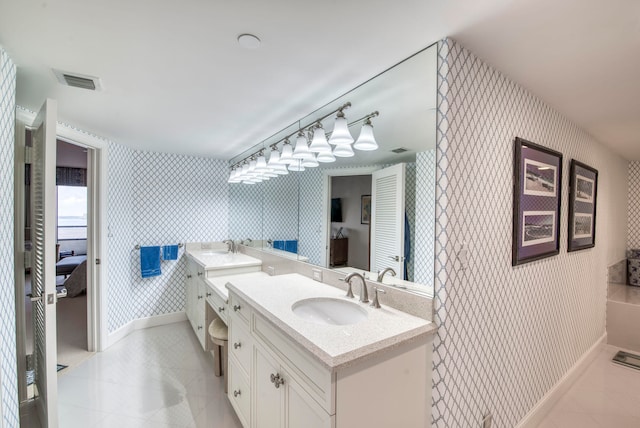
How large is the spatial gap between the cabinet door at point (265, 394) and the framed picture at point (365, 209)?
3.32 feet

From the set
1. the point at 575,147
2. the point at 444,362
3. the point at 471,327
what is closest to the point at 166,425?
the point at 444,362

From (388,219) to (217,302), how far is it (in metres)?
1.54

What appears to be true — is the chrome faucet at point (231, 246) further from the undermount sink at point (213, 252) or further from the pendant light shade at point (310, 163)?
the pendant light shade at point (310, 163)

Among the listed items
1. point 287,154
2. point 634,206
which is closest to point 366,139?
point 287,154

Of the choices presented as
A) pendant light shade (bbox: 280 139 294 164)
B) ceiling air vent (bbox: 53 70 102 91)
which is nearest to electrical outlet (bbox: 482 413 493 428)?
pendant light shade (bbox: 280 139 294 164)

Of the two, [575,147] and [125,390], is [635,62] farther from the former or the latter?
[125,390]

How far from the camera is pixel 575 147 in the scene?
2.23 metres

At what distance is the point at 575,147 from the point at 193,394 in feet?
11.9

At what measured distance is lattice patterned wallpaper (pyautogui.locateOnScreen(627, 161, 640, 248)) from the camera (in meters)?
3.53

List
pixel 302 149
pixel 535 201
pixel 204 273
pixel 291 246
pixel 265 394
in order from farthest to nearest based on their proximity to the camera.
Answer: pixel 204 273
pixel 291 246
pixel 302 149
pixel 535 201
pixel 265 394

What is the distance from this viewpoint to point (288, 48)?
1.27 metres

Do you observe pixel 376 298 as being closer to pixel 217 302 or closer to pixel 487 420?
pixel 487 420

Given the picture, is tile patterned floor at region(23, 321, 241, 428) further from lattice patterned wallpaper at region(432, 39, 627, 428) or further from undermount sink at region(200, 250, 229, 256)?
lattice patterned wallpaper at region(432, 39, 627, 428)

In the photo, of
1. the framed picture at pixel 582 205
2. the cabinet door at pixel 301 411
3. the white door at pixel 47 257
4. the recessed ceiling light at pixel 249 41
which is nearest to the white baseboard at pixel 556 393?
the framed picture at pixel 582 205
